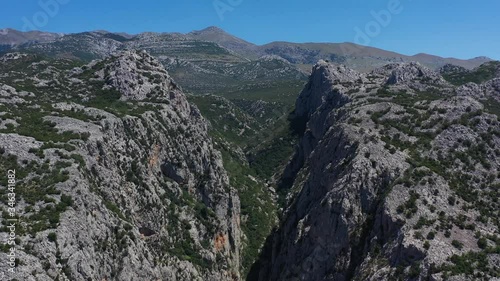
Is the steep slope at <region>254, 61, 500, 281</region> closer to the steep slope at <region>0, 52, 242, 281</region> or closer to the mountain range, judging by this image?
the mountain range

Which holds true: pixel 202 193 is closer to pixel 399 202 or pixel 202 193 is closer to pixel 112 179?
pixel 112 179

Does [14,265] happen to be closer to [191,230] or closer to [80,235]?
[80,235]

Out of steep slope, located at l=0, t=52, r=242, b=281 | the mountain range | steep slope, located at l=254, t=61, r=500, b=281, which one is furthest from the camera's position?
steep slope, located at l=254, t=61, r=500, b=281

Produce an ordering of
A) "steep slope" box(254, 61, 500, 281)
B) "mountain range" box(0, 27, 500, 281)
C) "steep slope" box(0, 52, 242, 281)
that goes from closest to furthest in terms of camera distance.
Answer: "steep slope" box(0, 52, 242, 281) < "mountain range" box(0, 27, 500, 281) < "steep slope" box(254, 61, 500, 281)

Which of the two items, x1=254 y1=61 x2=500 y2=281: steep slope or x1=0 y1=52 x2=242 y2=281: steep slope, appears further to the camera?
x1=254 y1=61 x2=500 y2=281: steep slope

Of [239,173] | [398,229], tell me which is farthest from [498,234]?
[239,173]

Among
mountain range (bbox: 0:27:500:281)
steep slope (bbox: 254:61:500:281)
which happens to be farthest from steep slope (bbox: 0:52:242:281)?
steep slope (bbox: 254:61:500:281)

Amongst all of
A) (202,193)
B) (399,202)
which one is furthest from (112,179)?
(399,202)
